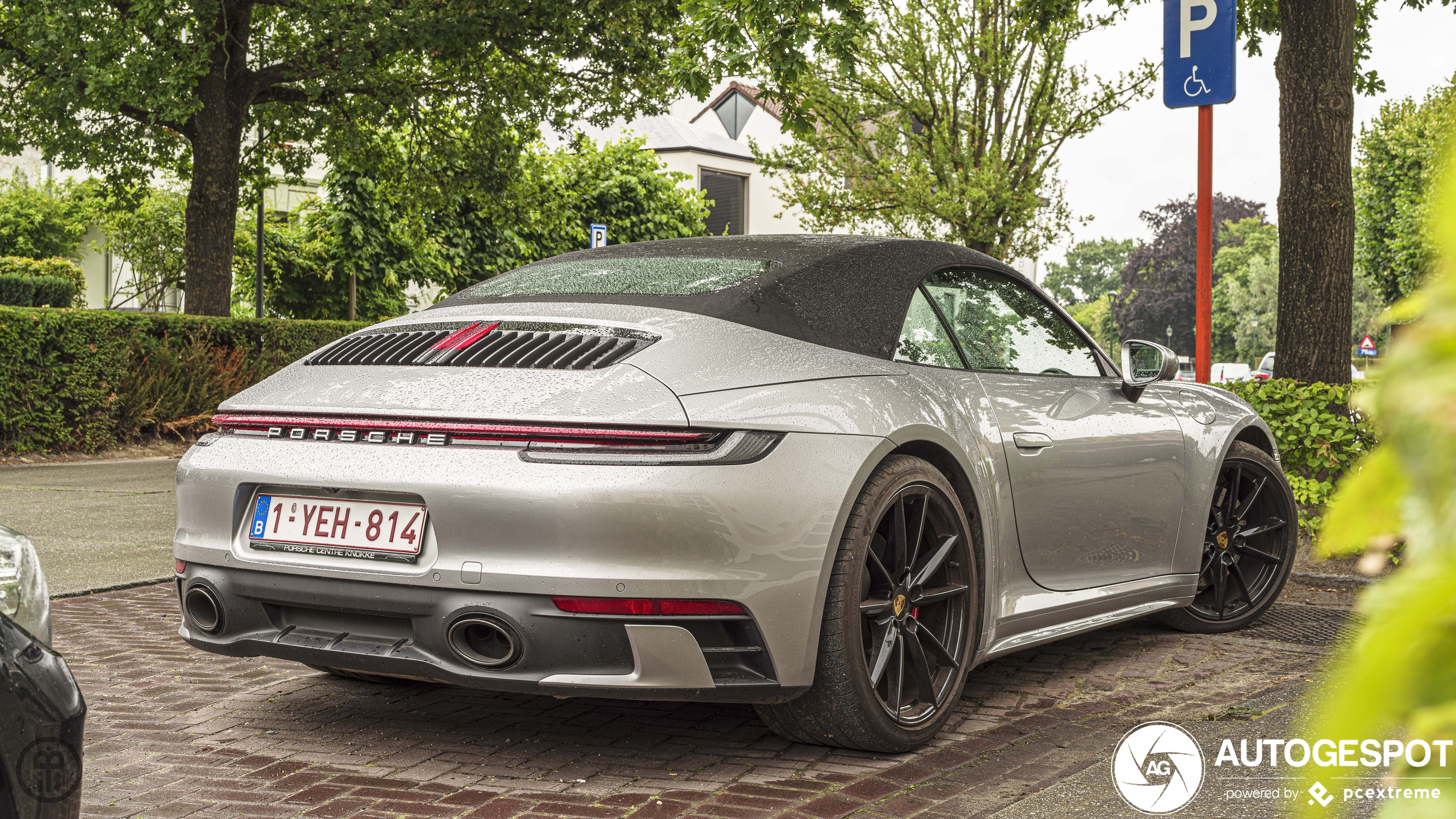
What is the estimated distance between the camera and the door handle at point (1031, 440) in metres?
4.23

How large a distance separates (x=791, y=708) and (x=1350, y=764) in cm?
295

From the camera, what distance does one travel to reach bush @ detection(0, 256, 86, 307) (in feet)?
91.2

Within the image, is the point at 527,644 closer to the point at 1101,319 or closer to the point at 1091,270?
the point at 1101,319

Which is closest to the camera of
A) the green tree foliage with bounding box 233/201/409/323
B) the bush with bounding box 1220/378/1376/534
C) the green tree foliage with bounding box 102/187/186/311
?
the bush with bounding box 1220/378/1376/534

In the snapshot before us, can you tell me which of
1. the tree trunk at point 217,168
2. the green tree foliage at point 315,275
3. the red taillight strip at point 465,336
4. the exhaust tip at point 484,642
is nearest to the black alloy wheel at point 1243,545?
the red taillight strip at point 465,336

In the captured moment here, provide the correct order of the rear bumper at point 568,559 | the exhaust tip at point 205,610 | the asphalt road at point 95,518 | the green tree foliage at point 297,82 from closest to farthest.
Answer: the rear bumper at point 568,559, the exhaust tip at point 205,610, the asphalt road at point 95,518, the green tree foliage at point 297,82

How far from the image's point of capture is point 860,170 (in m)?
22.4

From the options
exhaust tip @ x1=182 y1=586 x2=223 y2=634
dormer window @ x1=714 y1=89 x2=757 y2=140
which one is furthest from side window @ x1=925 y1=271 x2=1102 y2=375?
dormer window @ x1=714 y1=89 x2=757 y2=140

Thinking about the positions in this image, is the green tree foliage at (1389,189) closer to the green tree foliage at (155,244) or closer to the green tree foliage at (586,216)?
the green tree foliage at (586,216)

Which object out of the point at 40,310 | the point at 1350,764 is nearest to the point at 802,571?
the point at 1350,764

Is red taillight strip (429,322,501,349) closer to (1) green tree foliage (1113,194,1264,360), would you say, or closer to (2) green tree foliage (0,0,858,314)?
(2) green tree foliage (0,0,858,314)

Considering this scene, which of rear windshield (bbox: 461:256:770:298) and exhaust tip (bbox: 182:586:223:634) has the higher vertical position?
rear windshield (bbox: 461:256:770:298)

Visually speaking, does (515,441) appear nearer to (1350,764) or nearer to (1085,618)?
(1085,618)

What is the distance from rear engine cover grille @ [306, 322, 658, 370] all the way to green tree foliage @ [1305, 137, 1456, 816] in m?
2.92
